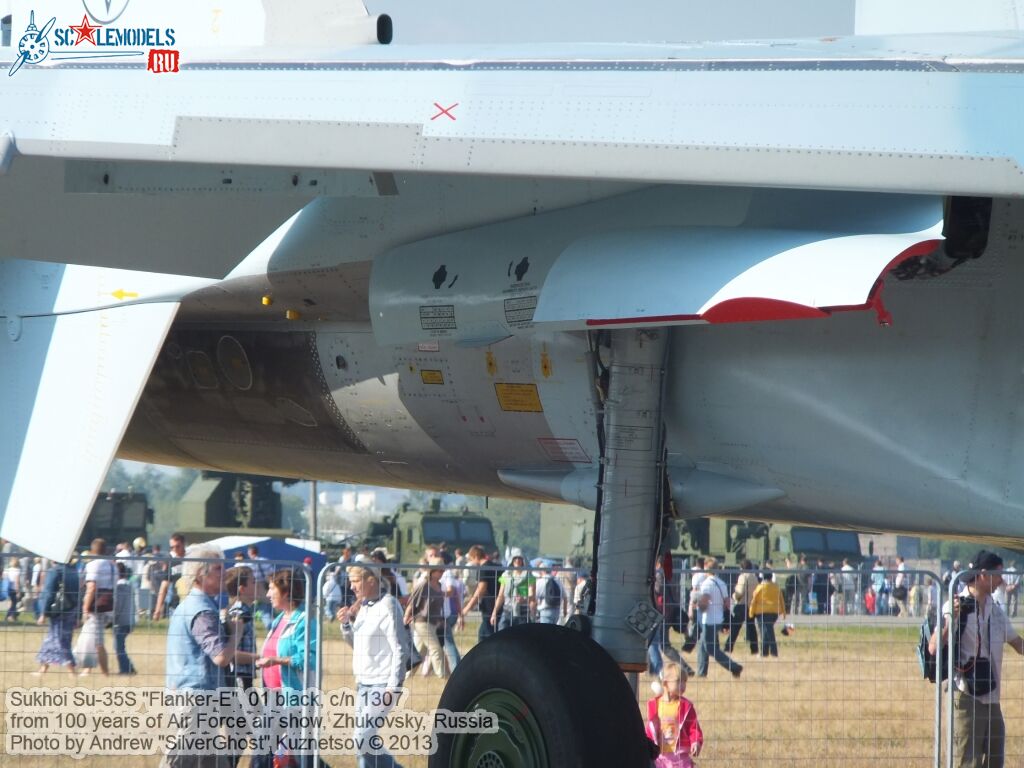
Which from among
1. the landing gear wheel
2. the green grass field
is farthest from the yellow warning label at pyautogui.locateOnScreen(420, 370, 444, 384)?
the green grass field

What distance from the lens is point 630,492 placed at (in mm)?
5812

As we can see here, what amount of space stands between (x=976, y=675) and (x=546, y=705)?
→ 13.0 ft

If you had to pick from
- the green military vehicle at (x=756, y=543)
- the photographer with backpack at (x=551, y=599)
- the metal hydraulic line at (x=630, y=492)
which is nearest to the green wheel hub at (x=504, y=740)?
the metal hydraulic line at (x=630, y=492)

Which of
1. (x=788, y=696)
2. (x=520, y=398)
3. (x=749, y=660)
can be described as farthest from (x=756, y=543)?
(x=520, y=398)

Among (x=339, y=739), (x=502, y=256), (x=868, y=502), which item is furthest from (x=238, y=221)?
(x=339, y=739)

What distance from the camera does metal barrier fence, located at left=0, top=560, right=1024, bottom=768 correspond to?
8180 mm

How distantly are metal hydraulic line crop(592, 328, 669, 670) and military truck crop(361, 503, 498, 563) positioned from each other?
2656 cm

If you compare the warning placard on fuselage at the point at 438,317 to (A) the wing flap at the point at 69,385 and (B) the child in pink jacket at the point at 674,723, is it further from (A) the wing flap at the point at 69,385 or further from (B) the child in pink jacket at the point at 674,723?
(B) the child in pink jacket at the point at 674,723

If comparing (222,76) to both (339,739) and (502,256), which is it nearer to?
(502,256)

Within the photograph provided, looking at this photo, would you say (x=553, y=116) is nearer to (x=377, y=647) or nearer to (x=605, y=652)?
(x=605, y=652)

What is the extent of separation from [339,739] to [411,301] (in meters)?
3.82

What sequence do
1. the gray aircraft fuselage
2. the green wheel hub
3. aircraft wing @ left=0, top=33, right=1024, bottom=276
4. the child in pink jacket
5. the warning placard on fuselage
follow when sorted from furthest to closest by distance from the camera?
1. the child in pink jacket
2. the warning placard on fuselage
3. the green wheel hub
4. the gray aircraft fuselage
5. aircraft wing @ left=0, top=33, right=1024, bottom=276

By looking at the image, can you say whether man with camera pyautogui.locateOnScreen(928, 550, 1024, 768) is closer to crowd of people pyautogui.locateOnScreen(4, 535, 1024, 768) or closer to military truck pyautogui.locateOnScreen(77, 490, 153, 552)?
crowd of people pyautogui.locateOnScreen(4, 535, 1024, 768)

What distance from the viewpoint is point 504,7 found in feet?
18.8
